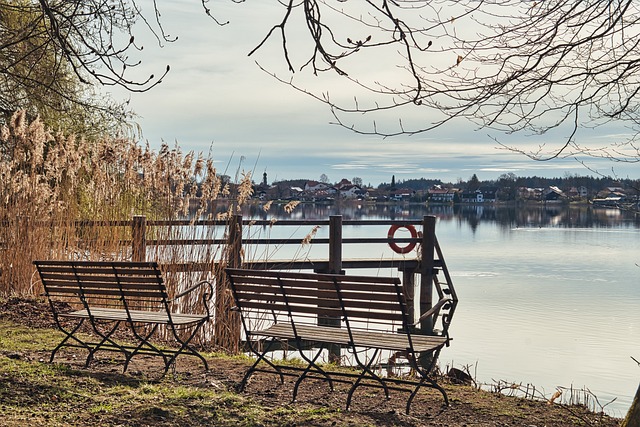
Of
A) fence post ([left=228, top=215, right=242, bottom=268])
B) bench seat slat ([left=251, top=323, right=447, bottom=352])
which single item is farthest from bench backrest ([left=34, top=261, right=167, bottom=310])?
fence post ([left=228, top=215, right=242, bottom=268])

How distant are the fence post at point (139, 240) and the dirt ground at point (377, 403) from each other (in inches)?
131

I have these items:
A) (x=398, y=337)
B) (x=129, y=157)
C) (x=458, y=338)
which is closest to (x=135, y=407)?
(x=398, y=337)

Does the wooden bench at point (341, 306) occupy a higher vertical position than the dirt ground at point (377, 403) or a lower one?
higher

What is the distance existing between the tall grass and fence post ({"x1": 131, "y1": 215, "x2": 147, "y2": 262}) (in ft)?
0.29

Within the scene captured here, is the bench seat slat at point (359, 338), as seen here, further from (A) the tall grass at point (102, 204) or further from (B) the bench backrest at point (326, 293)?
(A) the tall grass at point (102, 204)

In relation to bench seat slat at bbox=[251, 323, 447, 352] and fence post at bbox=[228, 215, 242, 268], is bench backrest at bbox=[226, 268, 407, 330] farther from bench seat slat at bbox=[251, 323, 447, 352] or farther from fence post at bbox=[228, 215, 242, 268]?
fence post at bbox=[228, 215, 242, 268]

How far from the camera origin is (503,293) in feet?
69.3

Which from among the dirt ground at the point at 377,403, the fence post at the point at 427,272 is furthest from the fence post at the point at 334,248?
the dirt ground at the point at 377,403

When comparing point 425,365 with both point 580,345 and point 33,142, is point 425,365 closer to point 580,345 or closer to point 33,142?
point 580,345

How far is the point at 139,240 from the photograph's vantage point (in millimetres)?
9289

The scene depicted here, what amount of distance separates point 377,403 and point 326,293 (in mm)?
814

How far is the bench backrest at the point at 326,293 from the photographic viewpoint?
4.58 metres

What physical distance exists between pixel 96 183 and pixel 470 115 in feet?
19.1

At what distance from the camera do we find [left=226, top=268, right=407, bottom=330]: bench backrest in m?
4.58
